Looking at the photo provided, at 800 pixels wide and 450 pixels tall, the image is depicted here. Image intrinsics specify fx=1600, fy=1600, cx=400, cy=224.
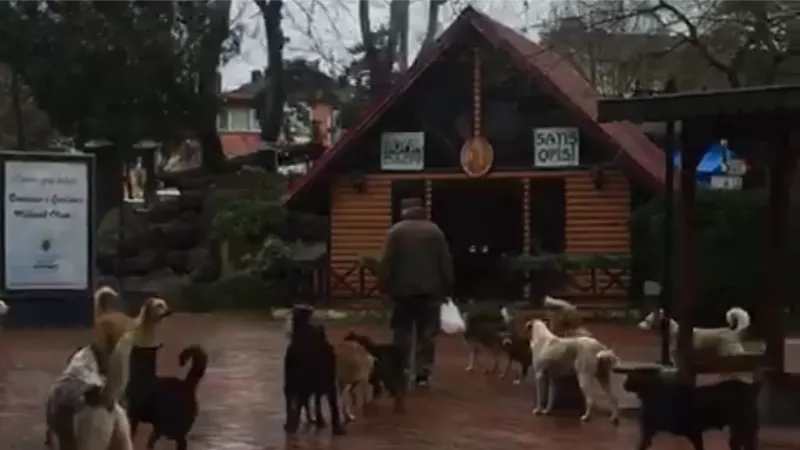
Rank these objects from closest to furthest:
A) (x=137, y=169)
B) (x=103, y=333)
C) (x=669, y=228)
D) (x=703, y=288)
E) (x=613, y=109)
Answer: (x=103, y=333), (x=613, y=109), (x=669, y=228), (x=703, y=288), (x=137, y=169)

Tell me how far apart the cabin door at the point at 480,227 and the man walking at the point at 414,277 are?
1601 centimetres

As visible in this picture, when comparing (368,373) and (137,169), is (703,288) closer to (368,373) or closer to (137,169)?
(368,373)

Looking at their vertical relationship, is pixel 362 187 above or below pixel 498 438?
above

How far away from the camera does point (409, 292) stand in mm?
15305

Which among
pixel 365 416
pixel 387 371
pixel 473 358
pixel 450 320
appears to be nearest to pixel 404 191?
pixel 450 320

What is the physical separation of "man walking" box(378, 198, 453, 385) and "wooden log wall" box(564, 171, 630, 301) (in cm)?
1485

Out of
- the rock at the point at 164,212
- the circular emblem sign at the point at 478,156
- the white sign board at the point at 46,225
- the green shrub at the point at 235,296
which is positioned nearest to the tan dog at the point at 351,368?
the white sign board at the point at 46,225

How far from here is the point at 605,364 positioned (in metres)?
13.0

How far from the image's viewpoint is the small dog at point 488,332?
17.4m

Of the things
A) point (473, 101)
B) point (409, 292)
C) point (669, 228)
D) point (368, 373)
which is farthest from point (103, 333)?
point (473, 101)

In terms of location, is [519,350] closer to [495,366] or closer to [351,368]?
[495,366]

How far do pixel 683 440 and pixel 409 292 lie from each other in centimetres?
356

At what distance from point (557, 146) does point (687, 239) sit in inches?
693

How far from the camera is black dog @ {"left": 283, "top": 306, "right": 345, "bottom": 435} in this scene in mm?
12477
